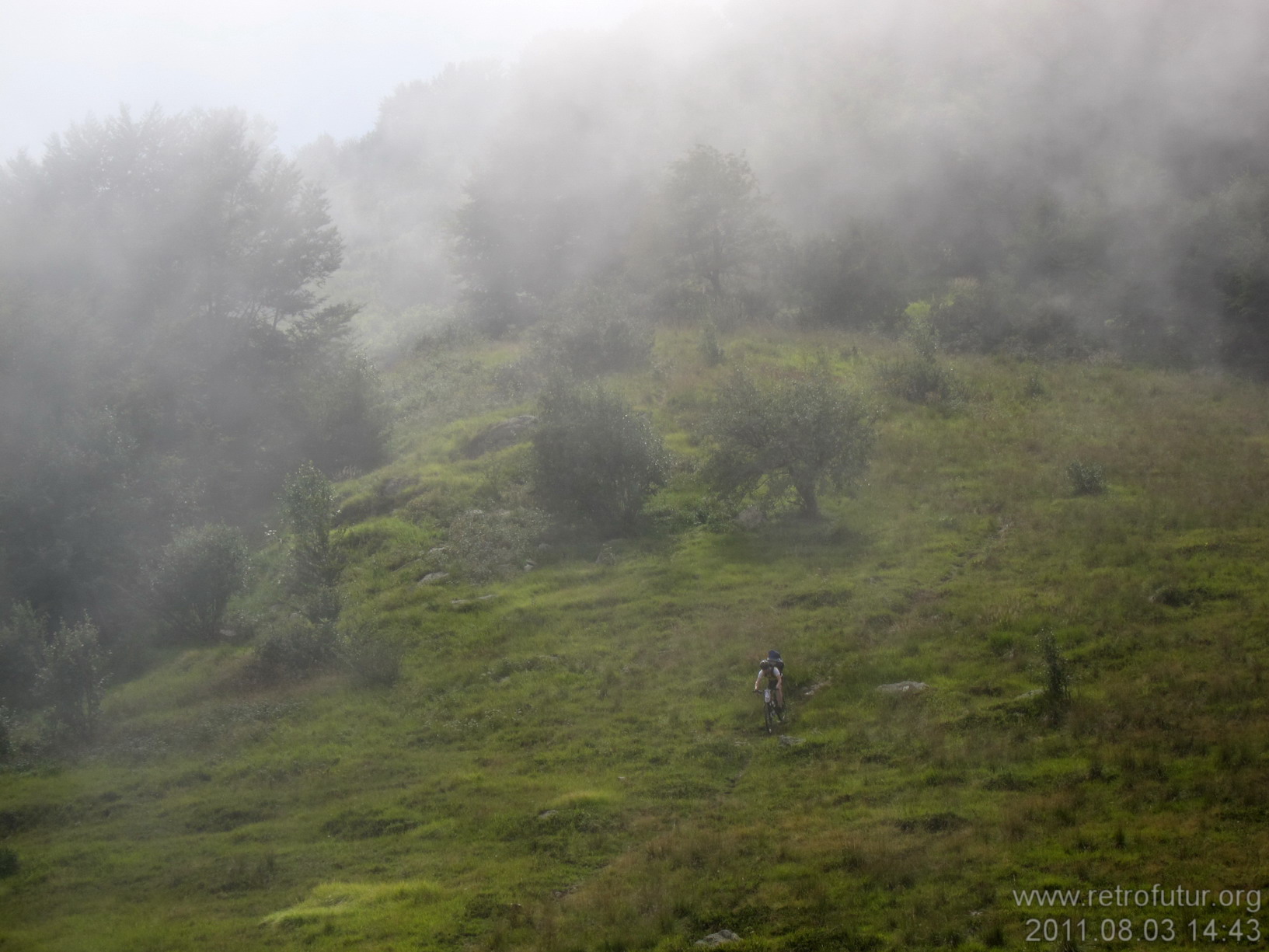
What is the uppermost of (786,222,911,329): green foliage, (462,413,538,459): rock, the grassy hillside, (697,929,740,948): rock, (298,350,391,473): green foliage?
(786,222,911,329): green foliage

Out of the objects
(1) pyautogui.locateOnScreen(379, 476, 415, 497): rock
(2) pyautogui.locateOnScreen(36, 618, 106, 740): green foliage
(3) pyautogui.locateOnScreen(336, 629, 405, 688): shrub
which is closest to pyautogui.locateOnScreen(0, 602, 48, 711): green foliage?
(2) pyautogui.locateOnScreen(36, 618, 106, 740): green foliage

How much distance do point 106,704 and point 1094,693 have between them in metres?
24.2

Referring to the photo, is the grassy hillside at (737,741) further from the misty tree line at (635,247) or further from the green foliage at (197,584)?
the misty tree line at (635,247)

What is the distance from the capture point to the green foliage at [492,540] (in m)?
28.3

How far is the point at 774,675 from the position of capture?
18.0 meters

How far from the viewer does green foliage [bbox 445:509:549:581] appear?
2834 centimetres

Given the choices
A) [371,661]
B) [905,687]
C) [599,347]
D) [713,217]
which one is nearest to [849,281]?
[713,217]

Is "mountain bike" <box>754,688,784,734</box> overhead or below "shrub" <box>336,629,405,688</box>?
below

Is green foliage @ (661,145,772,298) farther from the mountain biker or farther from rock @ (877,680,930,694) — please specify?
the mountain biker

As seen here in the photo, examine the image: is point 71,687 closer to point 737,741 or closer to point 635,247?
point 737,741

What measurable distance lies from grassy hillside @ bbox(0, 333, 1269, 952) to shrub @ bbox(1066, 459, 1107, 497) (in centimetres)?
16

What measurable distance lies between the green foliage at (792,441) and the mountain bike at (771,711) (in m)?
11.5

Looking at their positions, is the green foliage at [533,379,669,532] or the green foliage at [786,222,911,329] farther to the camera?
the green foliage at [786,222,911,329]

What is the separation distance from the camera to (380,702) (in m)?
22.2
